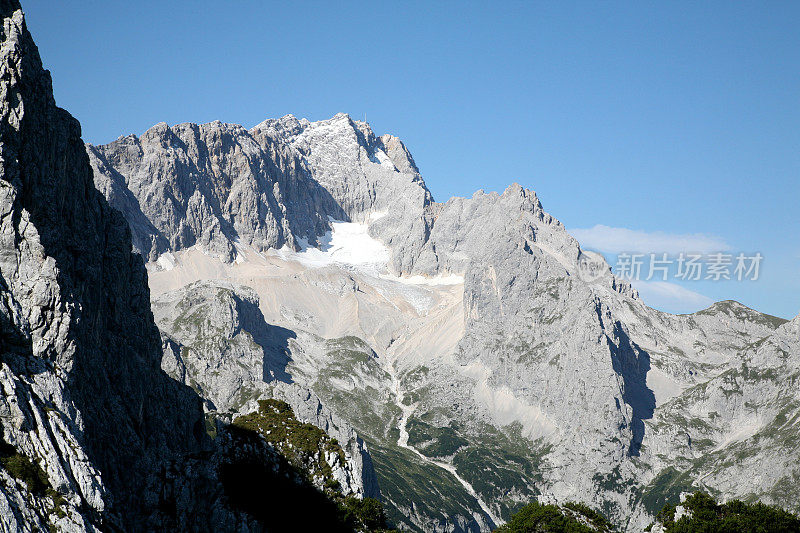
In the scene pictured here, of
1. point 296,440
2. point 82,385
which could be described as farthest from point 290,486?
point 82,385

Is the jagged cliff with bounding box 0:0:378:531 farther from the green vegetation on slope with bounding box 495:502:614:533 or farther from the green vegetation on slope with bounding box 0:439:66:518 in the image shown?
the green vegetation on slope with bounding box 495:502:614:533

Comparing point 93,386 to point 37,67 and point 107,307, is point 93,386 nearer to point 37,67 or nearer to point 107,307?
Result: point 107,307

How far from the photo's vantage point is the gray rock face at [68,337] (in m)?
61.4

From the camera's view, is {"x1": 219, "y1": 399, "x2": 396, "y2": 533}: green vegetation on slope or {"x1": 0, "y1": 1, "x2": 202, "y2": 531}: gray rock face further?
{"x1": 219, "y1": 399, "x2": 396, "y2": 533}: green vegetation on slope

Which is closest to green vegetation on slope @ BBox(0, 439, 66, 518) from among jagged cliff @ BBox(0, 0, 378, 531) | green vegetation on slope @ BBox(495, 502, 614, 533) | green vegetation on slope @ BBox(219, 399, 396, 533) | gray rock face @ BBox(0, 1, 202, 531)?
jagged cliff @ BBox(0, 0, 378, 531)

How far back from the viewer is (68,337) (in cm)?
9119

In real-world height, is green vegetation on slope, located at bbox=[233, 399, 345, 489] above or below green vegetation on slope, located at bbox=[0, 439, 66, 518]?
above

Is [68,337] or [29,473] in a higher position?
[68,337]

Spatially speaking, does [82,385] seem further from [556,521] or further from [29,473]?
[556,521]

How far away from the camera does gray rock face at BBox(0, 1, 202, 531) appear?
6144 centimetres

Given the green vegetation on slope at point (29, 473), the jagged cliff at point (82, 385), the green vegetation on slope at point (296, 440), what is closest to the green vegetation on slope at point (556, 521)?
the jagged cliff at point (82, 385)

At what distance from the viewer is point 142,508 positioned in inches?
2746

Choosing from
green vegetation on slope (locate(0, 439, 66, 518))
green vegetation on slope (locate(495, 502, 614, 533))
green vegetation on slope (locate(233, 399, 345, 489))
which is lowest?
green vegetation on slope (locate(495, 502, 614, 533))

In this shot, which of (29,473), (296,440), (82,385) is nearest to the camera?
(29,473)
